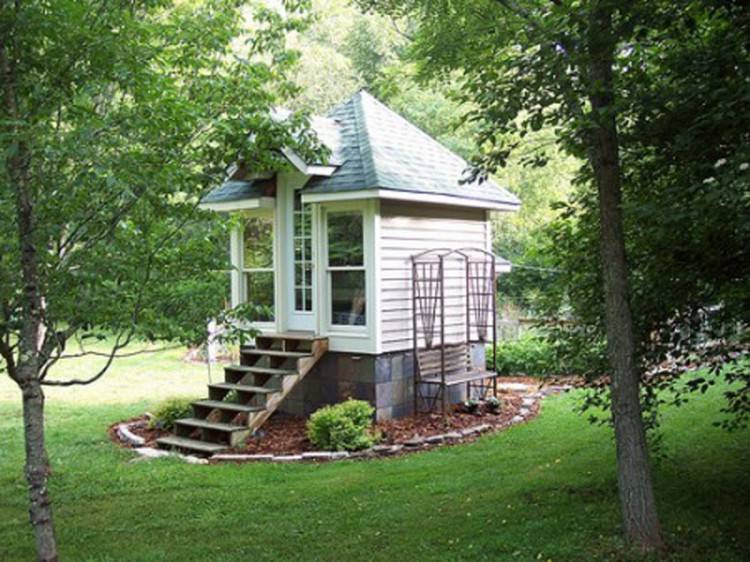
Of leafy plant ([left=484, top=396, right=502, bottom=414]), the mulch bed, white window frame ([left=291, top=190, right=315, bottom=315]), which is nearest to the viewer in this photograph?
the mulch bed

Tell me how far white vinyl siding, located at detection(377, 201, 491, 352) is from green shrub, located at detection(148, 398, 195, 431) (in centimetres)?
280

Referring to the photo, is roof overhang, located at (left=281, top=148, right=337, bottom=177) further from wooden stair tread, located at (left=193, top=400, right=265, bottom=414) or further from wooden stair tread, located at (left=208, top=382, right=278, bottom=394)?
wooden stair tread, located at (left=193, top=400, right=265, bottom=414)

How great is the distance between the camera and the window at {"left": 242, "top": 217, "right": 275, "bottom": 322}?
35.8 ft

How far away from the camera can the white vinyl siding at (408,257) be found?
386 inches

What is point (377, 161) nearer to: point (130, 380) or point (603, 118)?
point (603, 118)

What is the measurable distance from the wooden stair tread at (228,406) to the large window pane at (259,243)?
7.59 feet

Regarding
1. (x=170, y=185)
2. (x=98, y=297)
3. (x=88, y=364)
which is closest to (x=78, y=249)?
(x=98, y=297)

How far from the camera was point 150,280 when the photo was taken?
16.8ft

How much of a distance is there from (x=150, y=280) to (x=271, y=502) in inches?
94.7

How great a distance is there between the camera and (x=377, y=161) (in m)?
9.79

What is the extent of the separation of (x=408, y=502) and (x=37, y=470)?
9.79 ft

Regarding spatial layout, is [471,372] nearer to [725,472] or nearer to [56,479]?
[725,472]

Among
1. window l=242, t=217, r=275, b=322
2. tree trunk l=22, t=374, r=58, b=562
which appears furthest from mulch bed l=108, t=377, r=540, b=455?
tree trunk l=22, t=374, r=58, b=562

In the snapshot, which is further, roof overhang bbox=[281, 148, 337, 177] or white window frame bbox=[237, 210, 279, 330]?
white window frame bbox=[237, 210, 279, 330]
